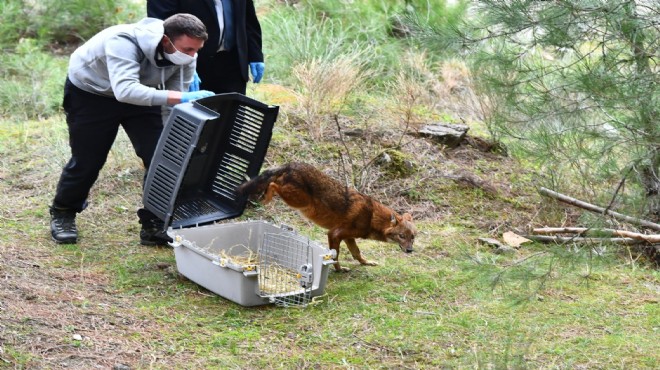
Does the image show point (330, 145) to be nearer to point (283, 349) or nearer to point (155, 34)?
point (155, 34)

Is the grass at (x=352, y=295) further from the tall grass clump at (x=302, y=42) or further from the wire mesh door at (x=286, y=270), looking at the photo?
the tall grass clump at (x=302, y=42)

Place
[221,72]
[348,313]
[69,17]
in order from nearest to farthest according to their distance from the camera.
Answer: [348,313] → [221,72] → [69,17]

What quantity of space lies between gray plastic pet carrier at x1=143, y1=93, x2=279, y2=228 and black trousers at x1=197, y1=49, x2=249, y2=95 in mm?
731

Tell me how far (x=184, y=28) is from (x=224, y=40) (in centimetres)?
107

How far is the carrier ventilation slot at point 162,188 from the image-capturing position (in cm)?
573

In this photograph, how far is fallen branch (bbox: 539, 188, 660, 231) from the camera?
5129 millimetres

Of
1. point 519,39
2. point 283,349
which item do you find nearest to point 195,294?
point 283,349

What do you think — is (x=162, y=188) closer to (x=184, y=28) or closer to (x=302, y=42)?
(x=184, y=28)

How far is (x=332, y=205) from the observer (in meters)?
6.23

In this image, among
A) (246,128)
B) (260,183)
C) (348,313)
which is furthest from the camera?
(246,128)

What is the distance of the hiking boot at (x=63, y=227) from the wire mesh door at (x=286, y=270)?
1469 mm

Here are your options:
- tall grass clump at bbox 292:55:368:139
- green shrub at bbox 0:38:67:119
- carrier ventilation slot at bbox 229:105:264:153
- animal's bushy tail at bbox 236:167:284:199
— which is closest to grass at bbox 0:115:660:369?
animal's bushy tail at bbox 236:167:284:199

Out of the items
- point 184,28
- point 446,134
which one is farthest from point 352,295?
point 446,134

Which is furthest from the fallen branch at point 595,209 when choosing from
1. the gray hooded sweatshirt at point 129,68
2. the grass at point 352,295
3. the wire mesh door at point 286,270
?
the gray hooded sweatshirt at point 129,68
